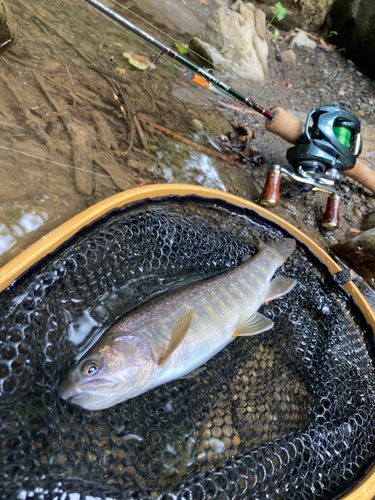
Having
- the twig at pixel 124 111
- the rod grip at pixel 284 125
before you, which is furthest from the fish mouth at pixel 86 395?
the rod grip at pixel 284 125

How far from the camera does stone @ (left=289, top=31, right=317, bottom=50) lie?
23.4 ft

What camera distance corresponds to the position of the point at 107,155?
9.98 ft

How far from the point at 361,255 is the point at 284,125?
1679 mm

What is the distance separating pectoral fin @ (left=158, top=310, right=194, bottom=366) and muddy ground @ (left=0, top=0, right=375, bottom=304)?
110 centimetres

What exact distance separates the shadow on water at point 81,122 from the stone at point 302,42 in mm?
3658

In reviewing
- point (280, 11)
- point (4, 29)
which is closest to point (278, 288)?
point (4, 29)

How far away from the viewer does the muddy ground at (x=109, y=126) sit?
8.10 feet

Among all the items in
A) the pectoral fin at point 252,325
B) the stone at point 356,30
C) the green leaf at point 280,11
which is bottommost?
the pectoral fin at point 252,325

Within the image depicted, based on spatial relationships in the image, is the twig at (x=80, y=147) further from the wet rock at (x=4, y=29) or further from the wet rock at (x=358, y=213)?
the wet rock at (x=358, y=213)

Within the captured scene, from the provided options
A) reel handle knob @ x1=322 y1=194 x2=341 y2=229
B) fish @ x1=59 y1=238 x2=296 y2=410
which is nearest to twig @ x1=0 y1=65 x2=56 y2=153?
fish @ x1=59 y1=238 x2=296 y2=410

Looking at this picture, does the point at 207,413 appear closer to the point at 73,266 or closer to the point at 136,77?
the point at 73,266

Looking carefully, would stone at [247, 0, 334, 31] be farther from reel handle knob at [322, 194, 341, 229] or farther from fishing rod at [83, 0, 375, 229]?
reel handle knob at [322, 194, 341, 229]

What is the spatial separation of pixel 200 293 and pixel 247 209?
3.22 feet

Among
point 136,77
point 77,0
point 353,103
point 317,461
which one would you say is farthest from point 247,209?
point 353,103
